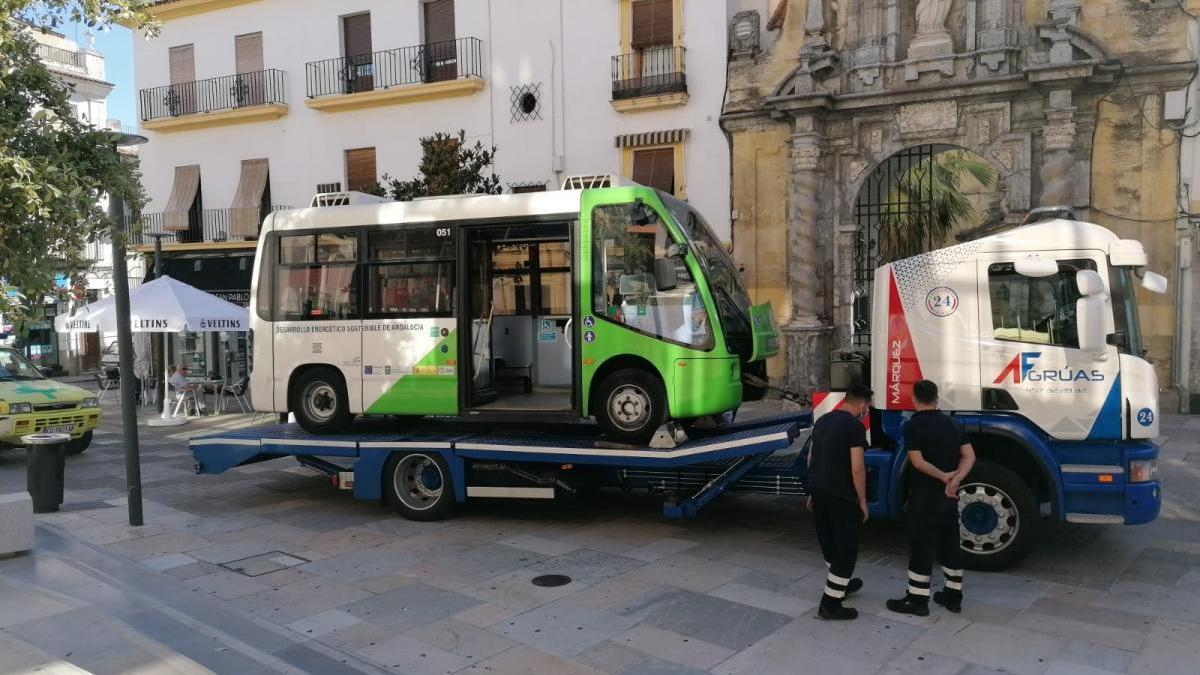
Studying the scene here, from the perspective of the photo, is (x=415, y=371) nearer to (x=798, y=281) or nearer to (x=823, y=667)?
(x=823, y=667)

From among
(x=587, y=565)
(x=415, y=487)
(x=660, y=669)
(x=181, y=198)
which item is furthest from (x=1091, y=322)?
(x=181, y=198)

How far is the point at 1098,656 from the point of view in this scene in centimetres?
540

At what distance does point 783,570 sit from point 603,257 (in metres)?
3.27

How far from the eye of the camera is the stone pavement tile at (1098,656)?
5.26m

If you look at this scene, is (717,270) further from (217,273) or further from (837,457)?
(217,273)

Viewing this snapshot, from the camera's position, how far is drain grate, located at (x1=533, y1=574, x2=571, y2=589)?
696cm

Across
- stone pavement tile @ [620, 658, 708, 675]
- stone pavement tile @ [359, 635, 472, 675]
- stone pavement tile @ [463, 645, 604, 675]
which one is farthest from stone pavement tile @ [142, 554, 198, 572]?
stone pavement tile @ [620, 658, 708, 675]

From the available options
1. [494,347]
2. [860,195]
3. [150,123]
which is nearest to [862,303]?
[860,195]

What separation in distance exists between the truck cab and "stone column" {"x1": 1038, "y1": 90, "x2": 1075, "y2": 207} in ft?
31.1

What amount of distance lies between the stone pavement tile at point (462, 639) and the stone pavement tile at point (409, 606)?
0.43 feet

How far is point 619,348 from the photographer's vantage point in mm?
8289

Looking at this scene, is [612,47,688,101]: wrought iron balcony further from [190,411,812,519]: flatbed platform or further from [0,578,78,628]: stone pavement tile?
[0,578,78,628]: stone pavement tile

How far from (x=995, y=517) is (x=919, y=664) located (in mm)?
2117

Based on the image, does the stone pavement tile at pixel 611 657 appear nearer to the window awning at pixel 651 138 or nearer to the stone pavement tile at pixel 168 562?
the stone pavement tile at pixel 168 562
